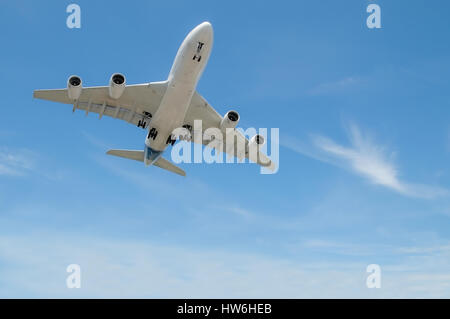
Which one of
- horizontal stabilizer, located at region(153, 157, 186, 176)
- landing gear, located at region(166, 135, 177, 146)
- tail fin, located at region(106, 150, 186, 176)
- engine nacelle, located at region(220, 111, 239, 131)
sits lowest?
horizontal stabilizer, located at region(153, 157, 186, 176)

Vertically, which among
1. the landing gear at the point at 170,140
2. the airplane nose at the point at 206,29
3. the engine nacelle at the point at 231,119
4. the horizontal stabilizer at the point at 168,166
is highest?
the airplane nose at the point at 206,29

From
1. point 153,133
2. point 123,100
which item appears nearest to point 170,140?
→ point 153,133

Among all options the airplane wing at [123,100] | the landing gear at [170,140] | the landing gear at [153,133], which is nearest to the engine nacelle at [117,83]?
the airplane wing at [123,100]

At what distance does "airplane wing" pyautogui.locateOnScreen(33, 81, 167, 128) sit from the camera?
3369 centimetres

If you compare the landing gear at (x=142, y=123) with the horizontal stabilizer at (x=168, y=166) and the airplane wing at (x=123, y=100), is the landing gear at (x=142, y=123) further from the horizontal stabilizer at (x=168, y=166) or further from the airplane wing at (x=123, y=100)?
the horizontal stabilizer at (x=168, y=166)

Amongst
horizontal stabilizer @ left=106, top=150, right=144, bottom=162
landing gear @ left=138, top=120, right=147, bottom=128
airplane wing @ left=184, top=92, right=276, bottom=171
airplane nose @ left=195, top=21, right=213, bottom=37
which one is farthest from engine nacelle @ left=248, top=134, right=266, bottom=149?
airplane nose @ left=195, top=21, right=213, bottom=37

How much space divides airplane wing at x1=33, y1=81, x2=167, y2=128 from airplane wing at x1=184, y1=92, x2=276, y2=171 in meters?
2.84

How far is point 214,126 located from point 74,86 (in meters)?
11.3

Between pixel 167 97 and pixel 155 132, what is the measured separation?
13.3 feet

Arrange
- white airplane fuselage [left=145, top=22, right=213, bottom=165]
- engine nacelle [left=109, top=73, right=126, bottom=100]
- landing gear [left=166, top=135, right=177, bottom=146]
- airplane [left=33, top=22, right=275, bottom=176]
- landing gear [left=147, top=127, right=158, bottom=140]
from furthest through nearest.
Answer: landing gear [left=166, top=135, right=177, bottom=146] < landing gear [left=147, top=127, right=158, bottom=140] < engine nacelle [left=109, top=73, right=126, bottom=100] < airplane [left=33, top=22, right=275, bottom=176] < white airplane fuselage [left=145, top=22, right=213, bottom=165]

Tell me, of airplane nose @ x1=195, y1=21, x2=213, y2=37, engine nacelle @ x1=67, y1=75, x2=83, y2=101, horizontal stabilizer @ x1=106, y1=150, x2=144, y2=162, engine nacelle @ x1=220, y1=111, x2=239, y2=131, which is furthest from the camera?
horizontal stabilizer @ x1=106, y1=150, x2=144, y2=162

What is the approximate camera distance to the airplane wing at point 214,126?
35.2 m

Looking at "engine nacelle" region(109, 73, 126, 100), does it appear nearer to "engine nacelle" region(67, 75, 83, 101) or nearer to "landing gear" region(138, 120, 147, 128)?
"engine nacelle" region(67, 75, 83, 101)

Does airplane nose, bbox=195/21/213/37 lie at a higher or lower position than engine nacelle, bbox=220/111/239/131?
higher
